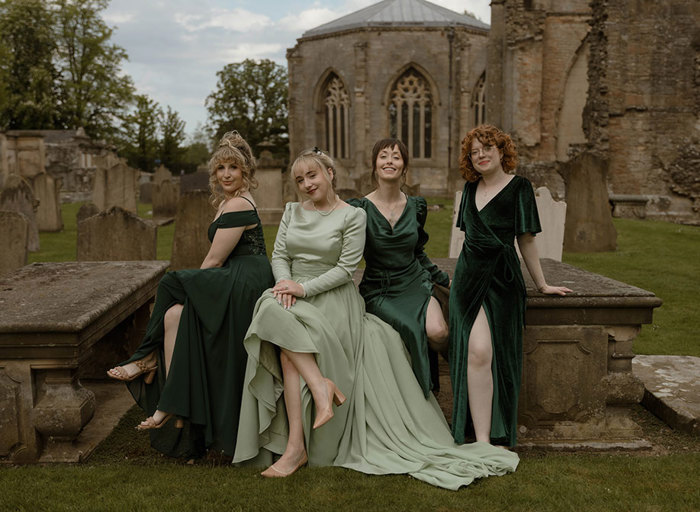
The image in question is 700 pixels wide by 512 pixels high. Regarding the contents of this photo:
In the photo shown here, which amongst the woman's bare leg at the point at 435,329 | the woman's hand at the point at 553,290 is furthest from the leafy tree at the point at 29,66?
the woman's hand at the point at 553,290

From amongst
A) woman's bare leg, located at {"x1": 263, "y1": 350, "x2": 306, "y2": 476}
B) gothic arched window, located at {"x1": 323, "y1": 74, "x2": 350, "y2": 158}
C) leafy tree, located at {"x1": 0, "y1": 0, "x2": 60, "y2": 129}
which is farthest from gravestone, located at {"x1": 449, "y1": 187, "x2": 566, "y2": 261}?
leafy tree, located at {"x1": 0, "y1": 0, "x2": 60, "y2": 129}

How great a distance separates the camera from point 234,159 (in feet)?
13.0

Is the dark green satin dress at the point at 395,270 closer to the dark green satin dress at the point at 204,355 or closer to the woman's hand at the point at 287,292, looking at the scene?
the woman's hand at the point at 287,292

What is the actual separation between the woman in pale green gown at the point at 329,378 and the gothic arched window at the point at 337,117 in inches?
1193

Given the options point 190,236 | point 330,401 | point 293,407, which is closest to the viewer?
point 330,401

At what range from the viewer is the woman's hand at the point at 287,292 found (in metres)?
3.50

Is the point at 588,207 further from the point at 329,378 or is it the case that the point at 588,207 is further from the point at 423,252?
the point at 329,378

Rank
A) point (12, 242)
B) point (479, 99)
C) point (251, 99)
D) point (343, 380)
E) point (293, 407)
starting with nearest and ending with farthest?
point (293, 407) < point (343, 380) < point (12, 242) < point (479, 99) < point (251, 99)

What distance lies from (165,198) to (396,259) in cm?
1408

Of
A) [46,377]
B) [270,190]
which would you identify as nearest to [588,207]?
[270,190]

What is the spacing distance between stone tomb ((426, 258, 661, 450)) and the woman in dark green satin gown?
1.71 m

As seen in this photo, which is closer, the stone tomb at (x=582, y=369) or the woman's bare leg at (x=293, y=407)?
the woman's bare leg at (x=293, y=407)

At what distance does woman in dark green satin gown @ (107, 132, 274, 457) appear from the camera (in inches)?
140

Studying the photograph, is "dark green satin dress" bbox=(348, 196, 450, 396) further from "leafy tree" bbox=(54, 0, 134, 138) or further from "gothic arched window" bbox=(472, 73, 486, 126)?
"leafy tree" bbox=(54, 0, 134, 138)
